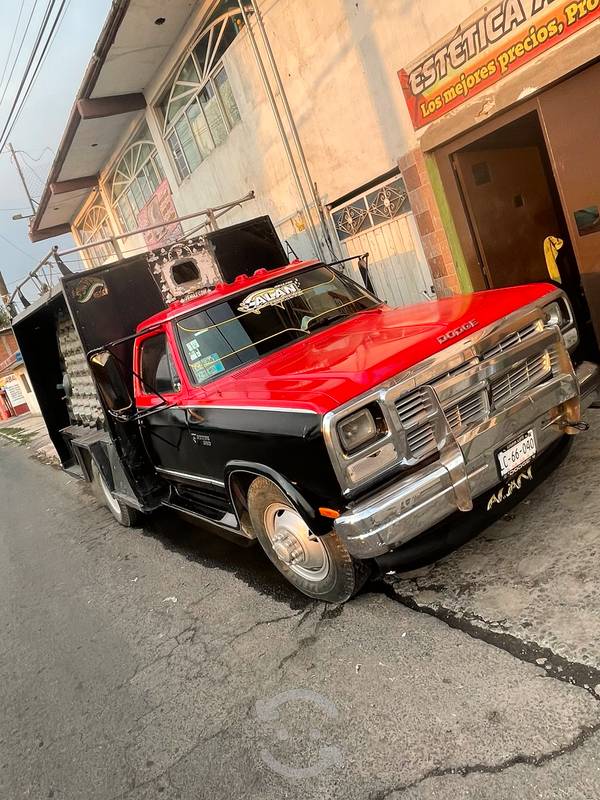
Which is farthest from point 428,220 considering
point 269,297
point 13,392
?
point 13,392

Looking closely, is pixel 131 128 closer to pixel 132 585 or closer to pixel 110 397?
pixel 110 397

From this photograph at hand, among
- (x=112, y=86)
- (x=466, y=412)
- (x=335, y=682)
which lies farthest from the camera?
(x=112, y=86)

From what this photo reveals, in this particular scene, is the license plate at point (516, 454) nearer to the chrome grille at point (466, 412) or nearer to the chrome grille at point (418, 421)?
the chrome grille at point (466, 412)

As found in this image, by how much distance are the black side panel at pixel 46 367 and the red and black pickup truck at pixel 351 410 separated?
3557 mm

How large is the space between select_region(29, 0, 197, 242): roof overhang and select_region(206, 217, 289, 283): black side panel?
219 inches

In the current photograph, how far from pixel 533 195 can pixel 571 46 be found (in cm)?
306

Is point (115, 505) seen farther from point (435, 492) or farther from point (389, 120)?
point (389, 120)

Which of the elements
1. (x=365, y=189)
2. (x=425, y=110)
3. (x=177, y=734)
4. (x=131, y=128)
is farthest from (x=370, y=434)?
(x=131, y=128)

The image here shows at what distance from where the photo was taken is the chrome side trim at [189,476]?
4315mm

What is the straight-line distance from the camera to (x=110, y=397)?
210 inches

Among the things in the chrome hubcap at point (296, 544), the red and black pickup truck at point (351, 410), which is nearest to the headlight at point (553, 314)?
the red and black pickup truck at point (351, 410)

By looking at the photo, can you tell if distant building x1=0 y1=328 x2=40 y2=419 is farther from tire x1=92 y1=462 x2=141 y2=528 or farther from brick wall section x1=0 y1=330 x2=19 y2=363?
tire x1=92 y1=462 x2=141 y2=528

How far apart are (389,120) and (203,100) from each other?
5621mm

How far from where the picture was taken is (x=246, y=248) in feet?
22.4
